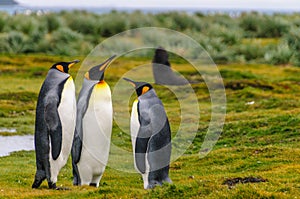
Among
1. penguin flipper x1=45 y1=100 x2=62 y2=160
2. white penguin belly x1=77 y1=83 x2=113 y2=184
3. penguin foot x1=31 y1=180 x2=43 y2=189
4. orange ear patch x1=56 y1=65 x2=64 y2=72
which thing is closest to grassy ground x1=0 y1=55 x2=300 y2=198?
penguin foot x1=31 y1=180 x2=43 y2=189

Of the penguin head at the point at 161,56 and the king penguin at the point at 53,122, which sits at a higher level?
the king penguin at the point at 53,122

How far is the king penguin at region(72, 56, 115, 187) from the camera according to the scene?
36.0 ft

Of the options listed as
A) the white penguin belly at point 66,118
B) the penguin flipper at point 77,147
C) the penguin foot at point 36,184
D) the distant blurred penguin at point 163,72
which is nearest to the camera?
the white penguin belly at point 66,118

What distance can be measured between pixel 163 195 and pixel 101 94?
2.36 metres

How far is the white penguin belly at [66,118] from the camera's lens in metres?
10.7

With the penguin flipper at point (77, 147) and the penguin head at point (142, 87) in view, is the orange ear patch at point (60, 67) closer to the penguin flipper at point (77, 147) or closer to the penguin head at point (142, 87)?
the penguin flipper at point (77, 147)

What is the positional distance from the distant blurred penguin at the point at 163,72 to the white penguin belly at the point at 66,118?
58.1 ft

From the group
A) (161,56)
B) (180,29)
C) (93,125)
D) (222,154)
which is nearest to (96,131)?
(93,125)

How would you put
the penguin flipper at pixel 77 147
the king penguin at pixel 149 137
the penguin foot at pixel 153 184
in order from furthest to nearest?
1. the penguin flipper at pixel 77 147
2. the penguin foot at pixel 153 184
3. the king penguin at pixel 149 137

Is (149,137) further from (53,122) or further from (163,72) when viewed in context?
(163,72)

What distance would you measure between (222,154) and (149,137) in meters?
4.13

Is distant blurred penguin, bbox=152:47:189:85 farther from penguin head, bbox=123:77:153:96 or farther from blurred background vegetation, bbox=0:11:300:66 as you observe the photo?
penguin head, bbox=123:77:153:96

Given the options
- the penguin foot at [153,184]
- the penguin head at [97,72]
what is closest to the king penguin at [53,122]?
the penguin head at [97,72]

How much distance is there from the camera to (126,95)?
28.0m
